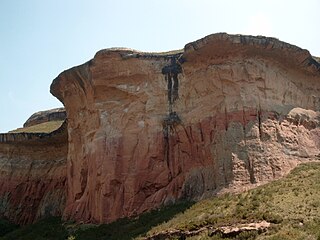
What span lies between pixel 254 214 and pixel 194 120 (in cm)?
989

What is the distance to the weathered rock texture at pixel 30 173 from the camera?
47688 millimetres

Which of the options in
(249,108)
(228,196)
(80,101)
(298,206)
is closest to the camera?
(298,206)

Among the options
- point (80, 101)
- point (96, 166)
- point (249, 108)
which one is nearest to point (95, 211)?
point (96, 166)

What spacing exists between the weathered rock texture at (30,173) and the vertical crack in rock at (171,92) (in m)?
14.2

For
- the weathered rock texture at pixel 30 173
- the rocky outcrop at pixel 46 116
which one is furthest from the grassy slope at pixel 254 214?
the rocky outcrop at pixel 46 116

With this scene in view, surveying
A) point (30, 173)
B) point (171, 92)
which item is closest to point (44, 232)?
point (171, 92)

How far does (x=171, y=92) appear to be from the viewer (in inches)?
1390

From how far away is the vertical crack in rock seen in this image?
114ft

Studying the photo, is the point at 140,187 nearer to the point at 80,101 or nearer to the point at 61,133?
the point at 80,101

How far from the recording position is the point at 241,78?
33906 mm

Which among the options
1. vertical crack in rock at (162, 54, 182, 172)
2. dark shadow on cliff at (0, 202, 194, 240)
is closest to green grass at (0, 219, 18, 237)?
dark shadow on cliff at (0, 202, 194, 240)

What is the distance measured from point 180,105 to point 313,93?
29.9 feet

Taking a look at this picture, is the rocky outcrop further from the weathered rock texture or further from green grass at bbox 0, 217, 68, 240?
green grass at bbox 0, 217, 68, 240

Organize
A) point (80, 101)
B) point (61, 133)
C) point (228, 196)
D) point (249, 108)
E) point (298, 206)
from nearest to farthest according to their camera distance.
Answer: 1. point (298, 206)
2. point (228, 196)
3. point (249, 108)
4. point (80, 101)
5. point (61, 133)
